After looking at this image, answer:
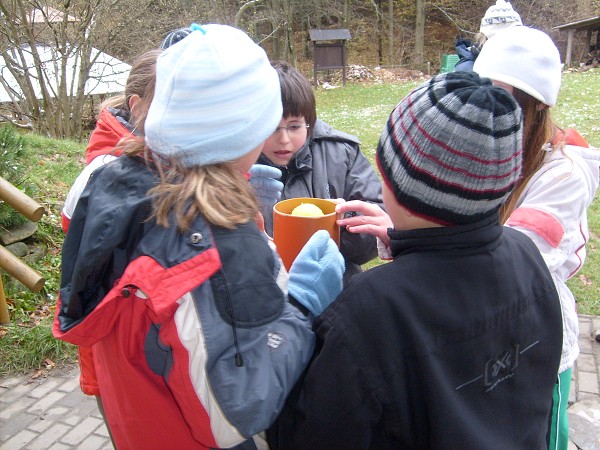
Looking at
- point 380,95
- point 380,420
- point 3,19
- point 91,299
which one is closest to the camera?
point 380,420

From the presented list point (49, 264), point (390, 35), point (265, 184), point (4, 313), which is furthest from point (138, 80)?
point (390, 35)

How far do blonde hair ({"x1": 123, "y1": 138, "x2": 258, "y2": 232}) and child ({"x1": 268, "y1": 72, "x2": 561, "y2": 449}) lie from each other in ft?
1.07

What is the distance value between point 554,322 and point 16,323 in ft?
13.2

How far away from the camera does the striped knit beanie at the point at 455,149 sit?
43.0 inches

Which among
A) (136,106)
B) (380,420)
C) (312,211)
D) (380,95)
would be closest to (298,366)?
(380,420)

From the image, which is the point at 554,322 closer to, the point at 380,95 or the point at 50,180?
the point at 50,180

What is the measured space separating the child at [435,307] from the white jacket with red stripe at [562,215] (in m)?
0.44

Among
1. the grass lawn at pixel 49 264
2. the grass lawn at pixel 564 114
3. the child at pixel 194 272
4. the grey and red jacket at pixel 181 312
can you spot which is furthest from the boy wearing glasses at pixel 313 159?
the grass lawn at pixel 564 114

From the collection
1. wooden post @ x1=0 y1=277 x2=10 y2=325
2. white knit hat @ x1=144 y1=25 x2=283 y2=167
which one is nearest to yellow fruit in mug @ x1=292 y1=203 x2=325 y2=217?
white knit hat @ x1=144 y1=25 x2=283 y2=167

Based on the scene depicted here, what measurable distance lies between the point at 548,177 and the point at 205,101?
43.7 inches

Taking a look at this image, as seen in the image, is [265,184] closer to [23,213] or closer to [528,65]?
[528,65]

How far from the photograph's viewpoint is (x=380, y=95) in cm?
1872

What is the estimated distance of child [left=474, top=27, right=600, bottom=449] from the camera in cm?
167

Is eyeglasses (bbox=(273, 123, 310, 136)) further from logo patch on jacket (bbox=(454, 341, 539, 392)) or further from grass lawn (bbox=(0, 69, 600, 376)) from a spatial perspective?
grass lawn (bbox=(0, 69, 600, 376))
